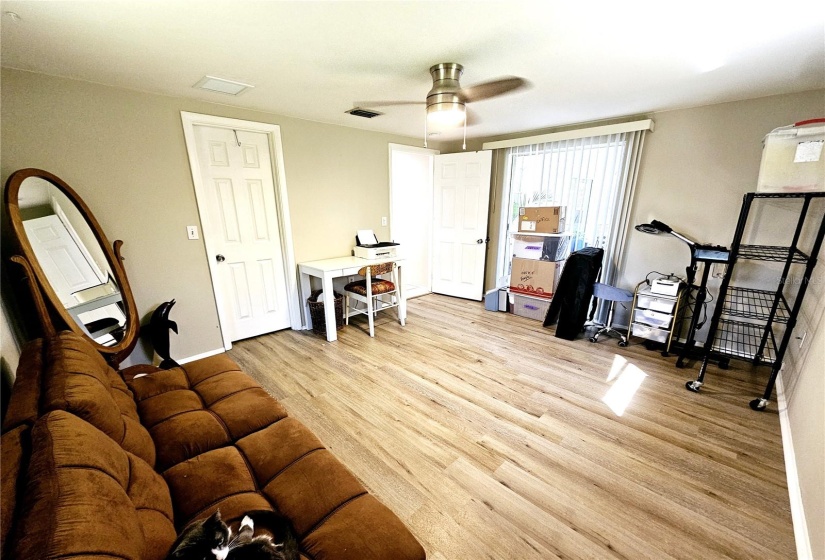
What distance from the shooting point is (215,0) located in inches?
50.6

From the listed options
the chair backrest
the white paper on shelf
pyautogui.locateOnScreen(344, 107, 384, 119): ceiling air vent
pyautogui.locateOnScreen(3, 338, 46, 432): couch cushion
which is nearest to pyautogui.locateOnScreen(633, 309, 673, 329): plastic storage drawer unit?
the chair backrest

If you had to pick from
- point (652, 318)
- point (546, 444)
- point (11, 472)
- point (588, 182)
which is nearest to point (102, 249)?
point (11, 472)

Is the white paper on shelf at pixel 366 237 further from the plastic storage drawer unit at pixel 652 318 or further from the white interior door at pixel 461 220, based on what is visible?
the plastic storage drawer unit at pixel 652 318

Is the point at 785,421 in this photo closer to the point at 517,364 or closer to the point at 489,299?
the point at 517,364

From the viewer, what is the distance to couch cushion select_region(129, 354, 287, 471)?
4.44 feet

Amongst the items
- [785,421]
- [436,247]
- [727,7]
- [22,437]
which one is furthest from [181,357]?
[785,421]

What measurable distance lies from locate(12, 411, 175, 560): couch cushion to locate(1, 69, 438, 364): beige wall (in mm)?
2003

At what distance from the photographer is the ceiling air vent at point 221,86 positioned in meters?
2.14

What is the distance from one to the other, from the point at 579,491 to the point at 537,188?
329 centimetres

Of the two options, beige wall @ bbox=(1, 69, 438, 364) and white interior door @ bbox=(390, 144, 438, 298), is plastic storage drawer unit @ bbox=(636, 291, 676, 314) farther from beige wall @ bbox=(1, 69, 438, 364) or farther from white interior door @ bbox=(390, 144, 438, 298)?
beige wall @ bbox=(1, 69, 438, 364)

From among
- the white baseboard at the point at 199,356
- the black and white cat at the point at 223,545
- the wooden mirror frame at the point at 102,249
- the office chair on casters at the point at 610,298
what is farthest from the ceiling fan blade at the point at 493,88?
the white baseboard at the point at 199,356

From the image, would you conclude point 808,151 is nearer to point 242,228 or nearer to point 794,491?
point 794,491

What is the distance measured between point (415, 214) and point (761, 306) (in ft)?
12.8

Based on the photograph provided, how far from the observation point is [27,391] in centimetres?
109
